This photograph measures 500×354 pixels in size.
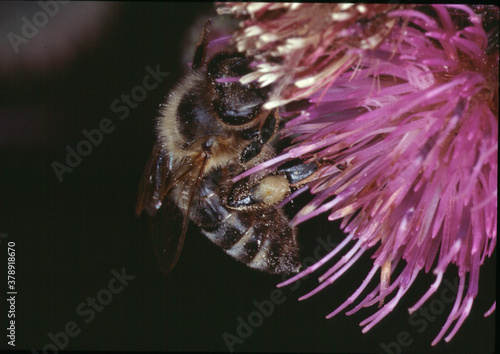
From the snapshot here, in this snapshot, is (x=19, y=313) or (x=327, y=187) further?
(x=19, y=313)

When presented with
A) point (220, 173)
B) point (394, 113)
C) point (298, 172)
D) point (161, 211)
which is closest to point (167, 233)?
point (161, 211)

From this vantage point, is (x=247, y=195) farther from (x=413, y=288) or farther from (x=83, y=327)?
(x=83, y=327)

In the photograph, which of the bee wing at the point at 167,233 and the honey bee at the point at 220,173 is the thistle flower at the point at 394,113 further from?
the bee wing at the point at 167,233

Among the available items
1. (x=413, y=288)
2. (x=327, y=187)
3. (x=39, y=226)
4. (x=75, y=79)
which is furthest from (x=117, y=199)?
(x=413, y=288)

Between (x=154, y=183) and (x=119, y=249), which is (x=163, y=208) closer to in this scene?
(x=154, y=183)

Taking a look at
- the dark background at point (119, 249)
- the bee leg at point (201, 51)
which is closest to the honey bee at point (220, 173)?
the bee leg at point (201, 51)

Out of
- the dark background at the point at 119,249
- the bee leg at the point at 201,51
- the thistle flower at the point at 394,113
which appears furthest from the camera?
the dark background at the point at 119,249

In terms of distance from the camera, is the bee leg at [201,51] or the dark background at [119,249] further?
the dark background at [119,249]
